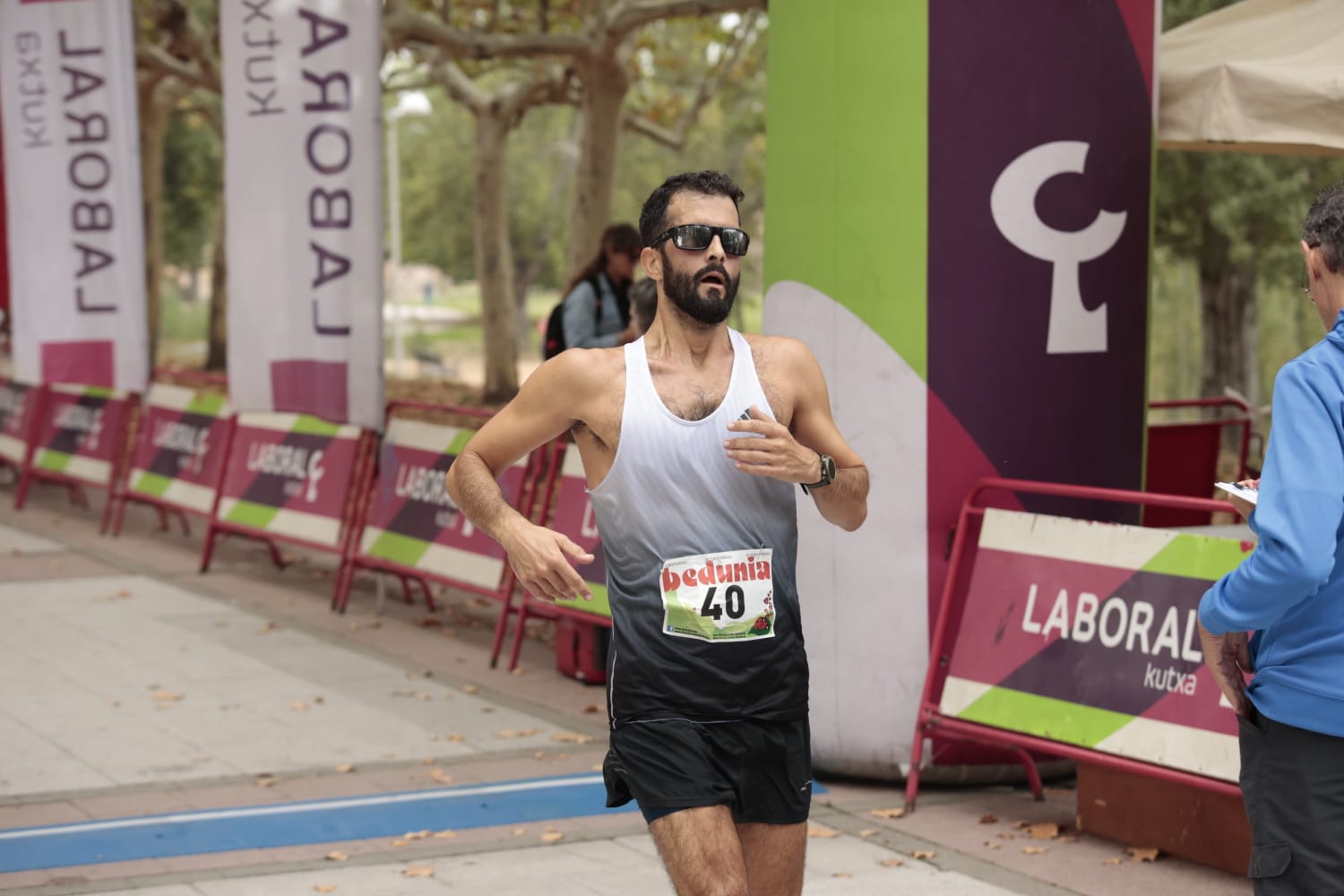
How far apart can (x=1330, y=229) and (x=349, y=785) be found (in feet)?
17.2

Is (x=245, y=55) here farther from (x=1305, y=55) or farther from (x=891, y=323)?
(x=1305, y=55)

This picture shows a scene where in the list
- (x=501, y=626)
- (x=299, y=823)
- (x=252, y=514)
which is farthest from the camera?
(x=252, y=514)

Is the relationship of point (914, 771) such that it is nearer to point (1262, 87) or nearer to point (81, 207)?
point (1262, 87)

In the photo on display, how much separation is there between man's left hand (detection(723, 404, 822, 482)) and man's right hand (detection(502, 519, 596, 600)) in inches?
15.6

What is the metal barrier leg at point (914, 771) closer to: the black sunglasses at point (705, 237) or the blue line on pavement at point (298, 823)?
the blue line on pavement at point (298, 823)

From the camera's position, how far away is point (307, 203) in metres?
10.4

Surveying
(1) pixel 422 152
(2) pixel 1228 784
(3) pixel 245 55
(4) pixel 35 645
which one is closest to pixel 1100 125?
(2) pixel 1228 784

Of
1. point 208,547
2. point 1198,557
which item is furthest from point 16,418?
point 1198,557

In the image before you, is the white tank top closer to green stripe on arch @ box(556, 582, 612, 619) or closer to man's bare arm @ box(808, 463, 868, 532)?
man's bare arm @ box(808, 463, 868, 532)

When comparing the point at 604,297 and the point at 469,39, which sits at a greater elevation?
the point at 469,39

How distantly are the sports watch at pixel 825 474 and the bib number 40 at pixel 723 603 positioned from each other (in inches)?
11.4

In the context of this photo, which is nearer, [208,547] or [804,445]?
[804,445]

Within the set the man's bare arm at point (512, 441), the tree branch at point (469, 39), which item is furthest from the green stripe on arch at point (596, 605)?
the tree branch at point (469, 39)

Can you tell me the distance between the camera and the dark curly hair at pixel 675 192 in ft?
13.0
